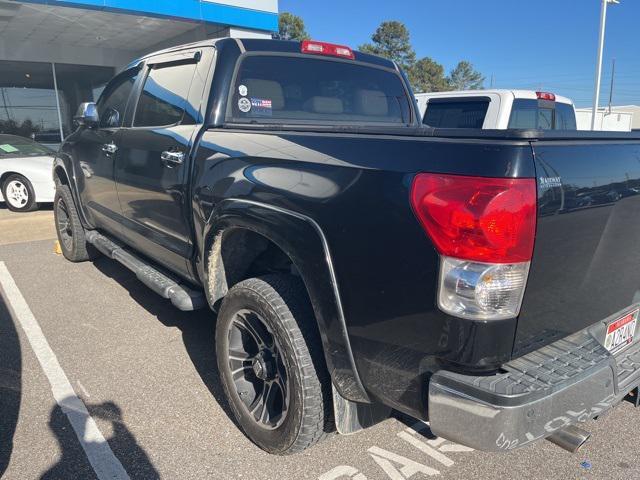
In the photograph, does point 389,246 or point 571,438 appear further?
point 571,438

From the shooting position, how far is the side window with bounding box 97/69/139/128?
13.4ft

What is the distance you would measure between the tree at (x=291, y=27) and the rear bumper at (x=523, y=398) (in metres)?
34.7

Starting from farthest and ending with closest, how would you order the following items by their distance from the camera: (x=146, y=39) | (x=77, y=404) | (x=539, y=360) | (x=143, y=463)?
1. (x=146, y=39)
2. (x=77, y=404)
3. (x=143, y=463)
4. (x=539, y=360)

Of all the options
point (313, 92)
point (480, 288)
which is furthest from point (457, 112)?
point (480, 288)

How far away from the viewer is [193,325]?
4.14 m

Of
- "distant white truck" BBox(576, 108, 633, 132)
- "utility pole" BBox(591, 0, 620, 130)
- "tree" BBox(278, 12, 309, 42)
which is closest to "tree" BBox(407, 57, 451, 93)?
"tree" BBox(278, 12, 309, 42)

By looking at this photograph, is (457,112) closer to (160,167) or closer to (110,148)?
(110,148)

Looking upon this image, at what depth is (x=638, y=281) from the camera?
7.47ft

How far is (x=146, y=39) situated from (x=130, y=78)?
42.4 ft

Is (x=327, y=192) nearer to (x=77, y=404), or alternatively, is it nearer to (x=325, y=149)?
(x=325, y=149)

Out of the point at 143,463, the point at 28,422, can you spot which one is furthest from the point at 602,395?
the point at 28,422

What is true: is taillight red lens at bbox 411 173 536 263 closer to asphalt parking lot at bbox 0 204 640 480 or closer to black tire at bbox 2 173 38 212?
asphalt parking lot at bbox 0 204 640 480

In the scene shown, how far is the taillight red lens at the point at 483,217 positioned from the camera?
5.12ft

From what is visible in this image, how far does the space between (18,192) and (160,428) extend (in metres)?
8.27
